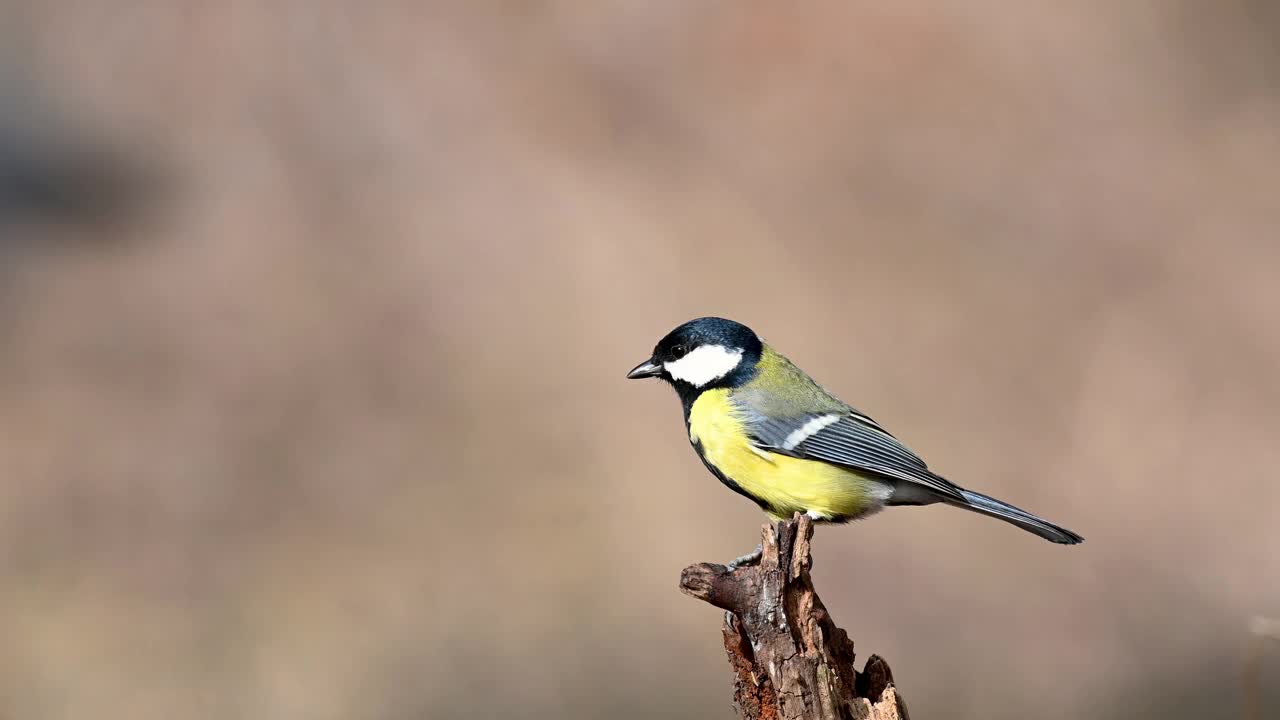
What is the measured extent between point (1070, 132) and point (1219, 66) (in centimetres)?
95

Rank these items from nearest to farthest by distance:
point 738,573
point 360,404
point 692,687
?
point 738,573
point 692,687
point 360,404

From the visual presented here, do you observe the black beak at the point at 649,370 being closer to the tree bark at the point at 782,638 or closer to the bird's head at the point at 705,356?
the bird's head at the point at 705,356

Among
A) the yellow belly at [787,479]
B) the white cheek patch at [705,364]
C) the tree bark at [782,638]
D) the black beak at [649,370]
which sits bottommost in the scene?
the tree bark at [782,638]

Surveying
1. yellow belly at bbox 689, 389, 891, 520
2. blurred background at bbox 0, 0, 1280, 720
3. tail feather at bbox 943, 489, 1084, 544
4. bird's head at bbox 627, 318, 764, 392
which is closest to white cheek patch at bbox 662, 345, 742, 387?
bird's head at bbox 627, 318, 764, 392

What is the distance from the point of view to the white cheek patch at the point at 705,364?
Result: 11.7 ft

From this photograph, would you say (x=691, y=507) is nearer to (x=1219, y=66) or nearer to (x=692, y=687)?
(x=692, y=687)

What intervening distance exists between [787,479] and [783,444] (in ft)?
0.33

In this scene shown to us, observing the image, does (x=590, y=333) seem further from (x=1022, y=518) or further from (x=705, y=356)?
(x=1022, y=518)

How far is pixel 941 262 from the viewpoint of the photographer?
7.11m

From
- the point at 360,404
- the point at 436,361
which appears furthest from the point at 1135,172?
the point at 360,404

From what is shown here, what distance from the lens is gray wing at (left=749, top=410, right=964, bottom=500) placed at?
11.0 feet

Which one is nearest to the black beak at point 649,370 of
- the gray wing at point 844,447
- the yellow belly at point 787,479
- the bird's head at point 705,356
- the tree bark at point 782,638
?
the bird's head at point 705,356

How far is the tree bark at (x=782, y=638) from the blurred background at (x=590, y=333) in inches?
122

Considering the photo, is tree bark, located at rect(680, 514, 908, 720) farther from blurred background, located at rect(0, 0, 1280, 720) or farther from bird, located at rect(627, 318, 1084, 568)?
blurred background, located at rect(0, 0, 1280, 720)
